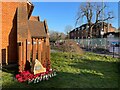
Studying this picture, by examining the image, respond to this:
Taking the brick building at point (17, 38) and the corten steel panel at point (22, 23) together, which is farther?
the corten steel panel at point (22, 23)

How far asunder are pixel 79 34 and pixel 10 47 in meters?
69.5

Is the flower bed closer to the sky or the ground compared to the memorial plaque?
closer to the ground

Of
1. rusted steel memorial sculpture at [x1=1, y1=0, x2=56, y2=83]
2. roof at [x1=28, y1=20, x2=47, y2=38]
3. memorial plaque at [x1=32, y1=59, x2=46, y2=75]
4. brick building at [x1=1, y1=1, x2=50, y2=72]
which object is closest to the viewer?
memorial plaque at [x1=32, y1=59, x2=46, y2=75]

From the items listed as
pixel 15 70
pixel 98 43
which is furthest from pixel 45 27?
pixel 98 43

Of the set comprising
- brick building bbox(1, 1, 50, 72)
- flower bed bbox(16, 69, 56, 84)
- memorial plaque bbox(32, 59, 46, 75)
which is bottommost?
flower bed bbox(16, 69, 56, 84)

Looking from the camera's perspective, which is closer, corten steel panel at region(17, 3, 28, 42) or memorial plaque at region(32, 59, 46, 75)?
memorial plaque at region(32, 59, 46, 75)

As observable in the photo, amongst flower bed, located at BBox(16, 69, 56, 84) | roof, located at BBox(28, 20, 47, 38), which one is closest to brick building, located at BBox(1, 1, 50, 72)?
flower bed, located at BBox(16, 69, 56, 84)

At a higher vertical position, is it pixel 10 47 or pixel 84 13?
pixel 84 13

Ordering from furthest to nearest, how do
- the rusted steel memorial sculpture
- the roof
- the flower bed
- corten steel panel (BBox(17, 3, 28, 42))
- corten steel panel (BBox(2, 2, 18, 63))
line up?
1. the roof
2. corten steel panel (BBox(2, 2, 18, 63))
3. corten steel panel (BBox(17, 3, 28, 42))
4. the rusted steel memorial sculpture
5. the flower bed

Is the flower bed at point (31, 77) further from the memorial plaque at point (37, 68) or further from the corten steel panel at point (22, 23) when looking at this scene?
the corten steel panel at point (22, 23)

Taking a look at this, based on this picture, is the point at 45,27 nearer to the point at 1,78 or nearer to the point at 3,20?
the point at 3,20

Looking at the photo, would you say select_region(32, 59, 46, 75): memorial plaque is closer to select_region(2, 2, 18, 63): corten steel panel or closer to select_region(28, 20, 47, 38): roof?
select_region(2, 2, 18, 63): corten steel panel

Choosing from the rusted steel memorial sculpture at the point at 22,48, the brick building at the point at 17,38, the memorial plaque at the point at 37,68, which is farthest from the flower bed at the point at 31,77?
the brick building at the point at 17,38

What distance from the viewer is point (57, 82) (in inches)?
281
